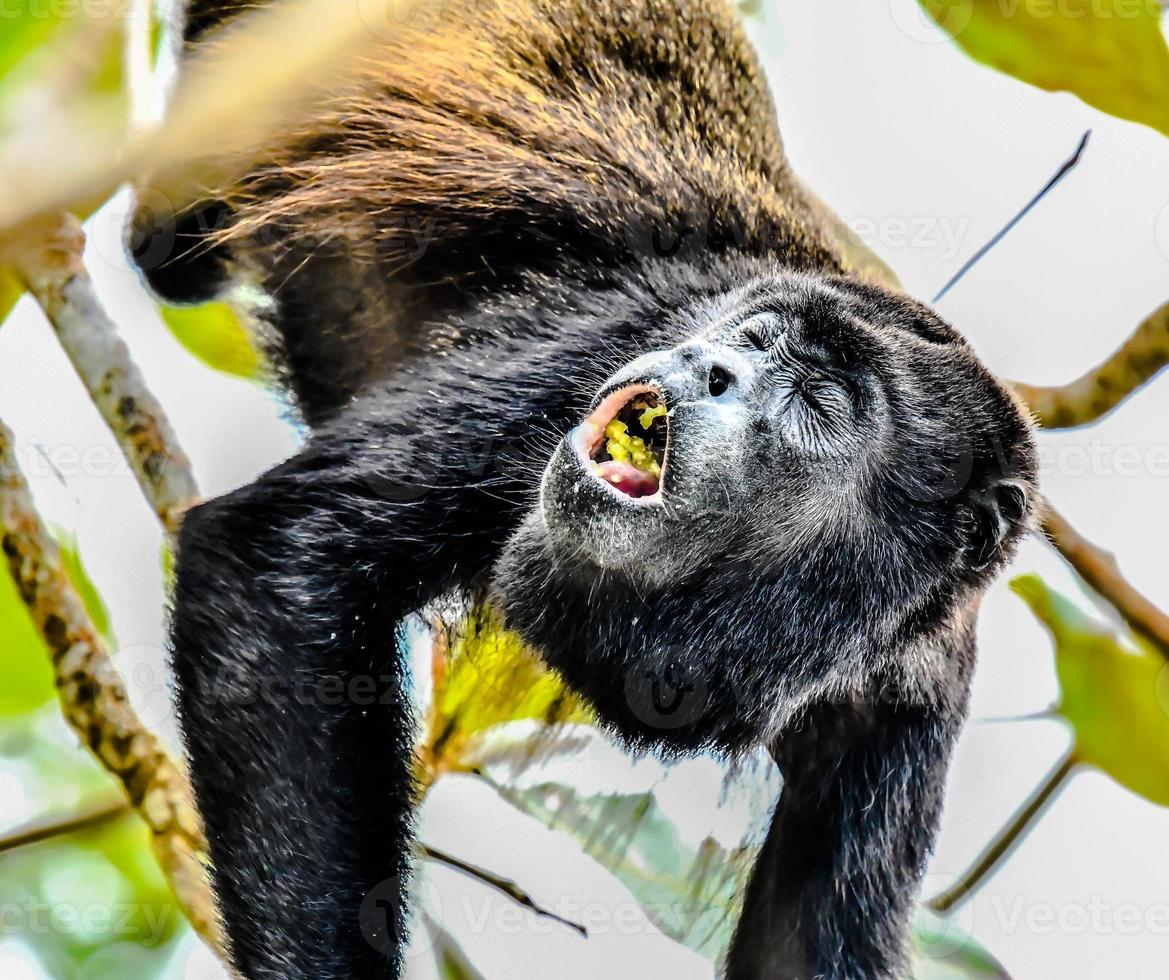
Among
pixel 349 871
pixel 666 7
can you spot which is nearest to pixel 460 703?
pixel 349 871

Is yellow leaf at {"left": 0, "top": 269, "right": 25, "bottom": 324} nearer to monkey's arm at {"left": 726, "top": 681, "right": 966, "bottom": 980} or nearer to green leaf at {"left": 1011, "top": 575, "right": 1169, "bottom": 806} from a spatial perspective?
monkey's arm at {"left": 726, "top": 681, "right": 966, "bottom": 980}

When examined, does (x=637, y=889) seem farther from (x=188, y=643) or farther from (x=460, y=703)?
(x=188, y=643)

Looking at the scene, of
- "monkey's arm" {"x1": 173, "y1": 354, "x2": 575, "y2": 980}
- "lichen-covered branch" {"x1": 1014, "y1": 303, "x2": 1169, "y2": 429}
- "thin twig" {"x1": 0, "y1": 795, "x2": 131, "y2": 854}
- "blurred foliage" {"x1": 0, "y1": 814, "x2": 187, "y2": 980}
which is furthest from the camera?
"blurred foliage" {"x1": 0, "y1": 814, "x2": 187, "y2": 980}

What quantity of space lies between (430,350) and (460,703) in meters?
1.01

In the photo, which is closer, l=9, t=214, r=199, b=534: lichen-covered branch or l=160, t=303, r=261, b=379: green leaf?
l=9, t=214, r=199, b=534: lichen-covered branch

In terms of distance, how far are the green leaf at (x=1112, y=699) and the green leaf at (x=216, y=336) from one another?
8.50ft

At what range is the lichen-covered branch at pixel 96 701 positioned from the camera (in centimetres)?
334

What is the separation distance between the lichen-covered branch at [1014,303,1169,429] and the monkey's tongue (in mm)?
1129

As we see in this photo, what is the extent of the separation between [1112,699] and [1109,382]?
2.75 ft

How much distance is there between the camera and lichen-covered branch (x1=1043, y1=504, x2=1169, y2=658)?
332 cm

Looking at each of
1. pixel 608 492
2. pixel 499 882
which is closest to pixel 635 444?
pixel 608 492

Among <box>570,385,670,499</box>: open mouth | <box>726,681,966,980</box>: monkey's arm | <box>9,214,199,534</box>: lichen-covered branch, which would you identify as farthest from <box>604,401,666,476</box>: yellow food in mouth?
<box>9,214,199,534</box>: lichen-covered branch

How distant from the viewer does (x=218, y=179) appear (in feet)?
14.0

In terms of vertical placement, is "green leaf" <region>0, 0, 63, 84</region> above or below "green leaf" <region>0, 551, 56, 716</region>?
above
